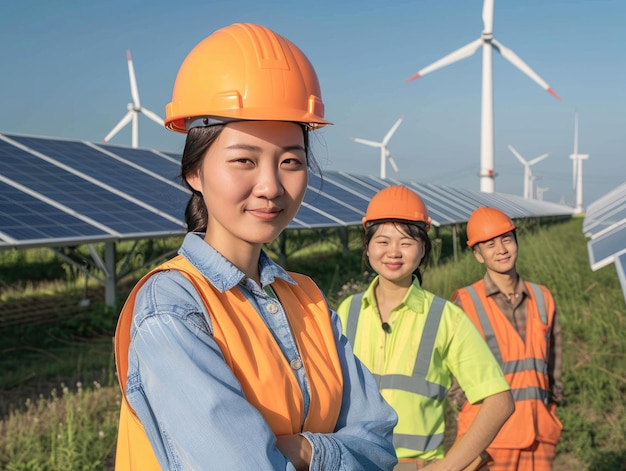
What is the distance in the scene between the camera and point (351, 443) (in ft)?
4.87

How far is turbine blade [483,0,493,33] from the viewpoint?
85.4 feet

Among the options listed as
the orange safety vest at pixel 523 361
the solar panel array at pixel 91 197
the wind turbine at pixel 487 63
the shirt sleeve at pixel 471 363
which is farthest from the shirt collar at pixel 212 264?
the wind turbine at pixel 487 63

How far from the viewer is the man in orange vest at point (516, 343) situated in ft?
11.5

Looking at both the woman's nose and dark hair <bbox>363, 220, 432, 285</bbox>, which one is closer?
the woman's nose

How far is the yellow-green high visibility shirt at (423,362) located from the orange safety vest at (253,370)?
135 cm

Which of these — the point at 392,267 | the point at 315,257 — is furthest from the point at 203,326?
the point at 315,257

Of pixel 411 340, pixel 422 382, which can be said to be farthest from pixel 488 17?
pixel 422 382

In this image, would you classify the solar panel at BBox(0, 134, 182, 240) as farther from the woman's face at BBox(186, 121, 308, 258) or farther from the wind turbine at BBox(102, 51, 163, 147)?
the wind turbine at BBox(102, 51, 163, 147)

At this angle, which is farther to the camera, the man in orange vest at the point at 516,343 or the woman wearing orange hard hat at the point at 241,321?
the man in orange vest at the point at 516,343

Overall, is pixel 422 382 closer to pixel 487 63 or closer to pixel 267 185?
pixel 267 185

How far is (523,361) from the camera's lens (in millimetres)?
3672

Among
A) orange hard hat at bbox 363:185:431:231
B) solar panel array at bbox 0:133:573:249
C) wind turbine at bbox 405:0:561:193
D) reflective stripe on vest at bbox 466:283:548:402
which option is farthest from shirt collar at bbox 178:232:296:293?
wind turbine at bbox 405:0:561:193

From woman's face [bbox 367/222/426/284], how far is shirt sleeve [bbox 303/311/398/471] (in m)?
1.31

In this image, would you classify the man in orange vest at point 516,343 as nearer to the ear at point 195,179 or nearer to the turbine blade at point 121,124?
the ear at point 195,179
